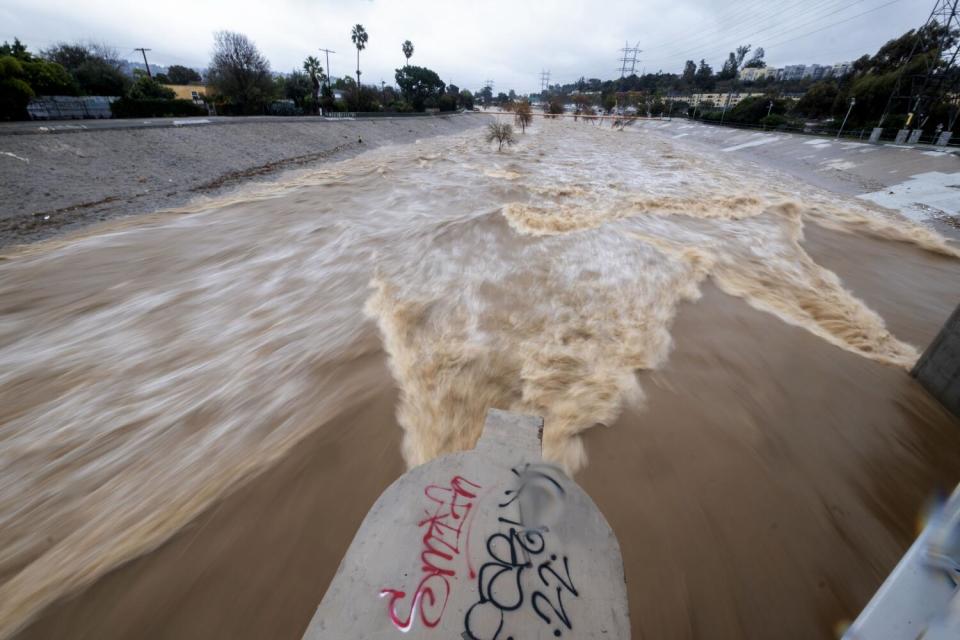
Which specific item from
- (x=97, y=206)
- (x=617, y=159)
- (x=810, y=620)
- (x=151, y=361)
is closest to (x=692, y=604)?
(x=810, y=620)

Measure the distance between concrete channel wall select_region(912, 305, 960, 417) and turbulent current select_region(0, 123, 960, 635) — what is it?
633 mm

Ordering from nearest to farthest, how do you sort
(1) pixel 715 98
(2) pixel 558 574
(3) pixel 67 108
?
1. (2) pixel 558 574
2. (3) pixel 67 108
3. (1) pixel 715 98

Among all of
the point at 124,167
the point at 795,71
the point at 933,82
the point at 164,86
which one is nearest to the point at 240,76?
the point at 164,86

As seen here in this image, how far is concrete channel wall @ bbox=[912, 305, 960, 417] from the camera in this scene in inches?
173

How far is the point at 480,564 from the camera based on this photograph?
2287 mm

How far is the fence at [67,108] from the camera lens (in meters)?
23.0

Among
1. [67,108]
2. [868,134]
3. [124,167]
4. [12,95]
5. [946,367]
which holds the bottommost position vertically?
[946,367]

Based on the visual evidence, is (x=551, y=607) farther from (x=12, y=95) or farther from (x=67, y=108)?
(x=67, y=108)

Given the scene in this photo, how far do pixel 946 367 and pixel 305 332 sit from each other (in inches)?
342

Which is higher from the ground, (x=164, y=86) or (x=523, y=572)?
(x=164, y=86)

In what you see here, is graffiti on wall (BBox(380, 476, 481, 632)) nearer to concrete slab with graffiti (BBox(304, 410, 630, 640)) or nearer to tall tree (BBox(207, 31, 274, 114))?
concrete slab with graffiti (BBox(304, 410, 630, 640))

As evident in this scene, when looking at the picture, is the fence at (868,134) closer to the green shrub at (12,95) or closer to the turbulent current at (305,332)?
the turbulent current at (305,332)

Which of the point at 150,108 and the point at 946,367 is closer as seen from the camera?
the point at 946,367

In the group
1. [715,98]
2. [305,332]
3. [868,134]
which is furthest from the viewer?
[715,98]
